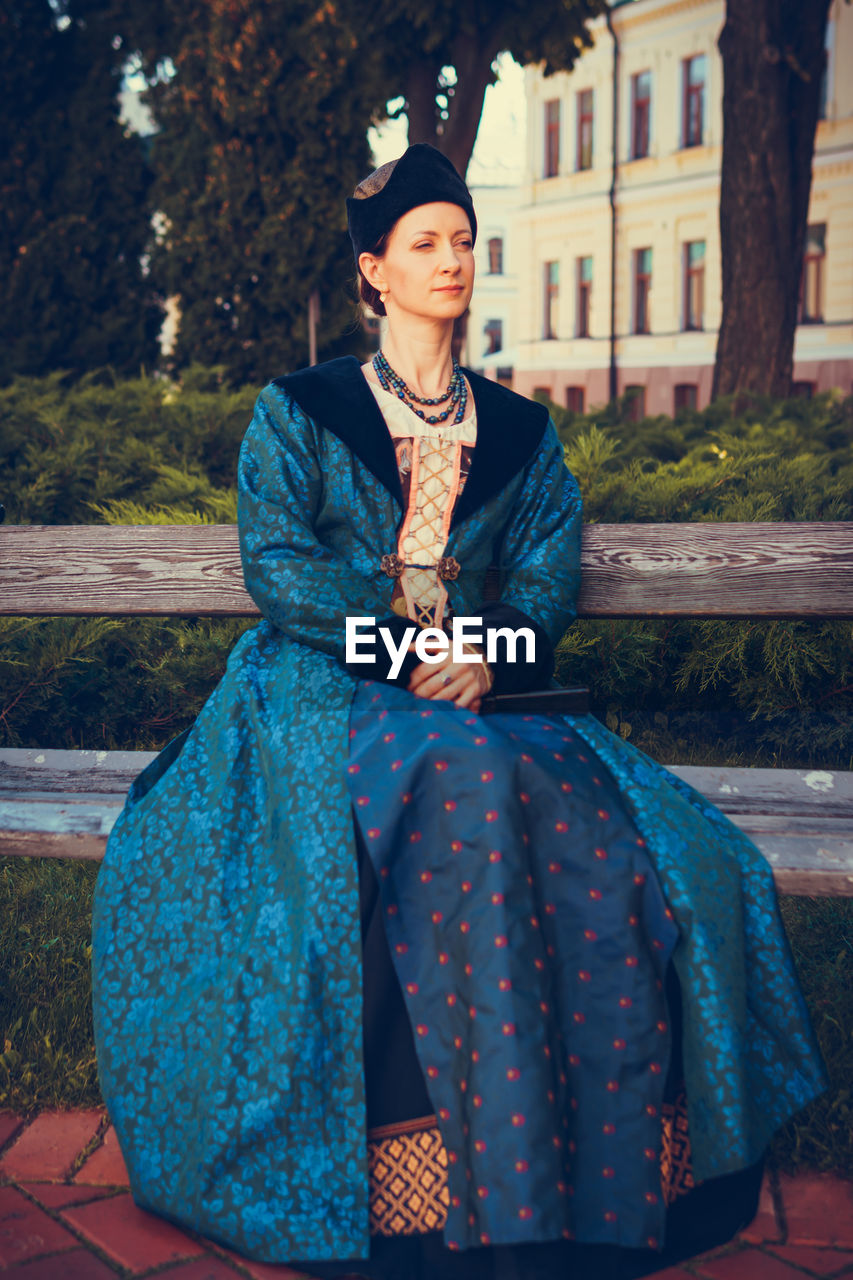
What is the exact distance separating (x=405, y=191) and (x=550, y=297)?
2849 cm

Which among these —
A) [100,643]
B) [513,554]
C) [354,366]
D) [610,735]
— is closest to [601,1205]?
[610,735]

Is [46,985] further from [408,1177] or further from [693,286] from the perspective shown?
[693,286]

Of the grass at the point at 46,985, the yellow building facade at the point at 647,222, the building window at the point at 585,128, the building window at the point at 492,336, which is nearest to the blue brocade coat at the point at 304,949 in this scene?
the grass at the point at 46,985

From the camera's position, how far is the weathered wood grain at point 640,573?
9.49ft

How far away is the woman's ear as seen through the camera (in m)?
2.61

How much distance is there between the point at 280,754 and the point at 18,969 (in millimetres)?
1329

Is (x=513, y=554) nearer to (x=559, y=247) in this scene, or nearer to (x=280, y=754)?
(x=280, y=754)

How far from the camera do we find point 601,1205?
193cm

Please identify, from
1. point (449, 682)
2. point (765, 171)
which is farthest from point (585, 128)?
point (449, 682)

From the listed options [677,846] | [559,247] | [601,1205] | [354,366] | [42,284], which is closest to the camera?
[601,1205]

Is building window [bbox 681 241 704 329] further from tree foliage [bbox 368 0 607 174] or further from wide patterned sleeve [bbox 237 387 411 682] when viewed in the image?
wide patterned sleeve [bbox 237 387 411 682]

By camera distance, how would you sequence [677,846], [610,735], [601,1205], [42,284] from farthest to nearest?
[42,284], [610,735], [677,846], [601,1205]

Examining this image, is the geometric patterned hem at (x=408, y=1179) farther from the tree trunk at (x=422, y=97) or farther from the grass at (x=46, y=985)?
the tree trunk at (x=422, y=97)

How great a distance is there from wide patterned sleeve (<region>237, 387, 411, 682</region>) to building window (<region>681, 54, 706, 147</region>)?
2595 centimetres
